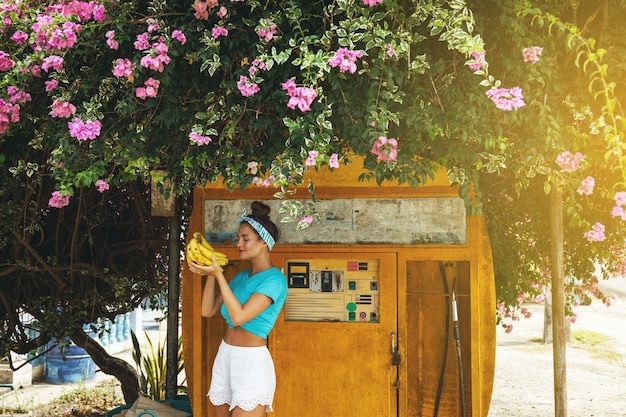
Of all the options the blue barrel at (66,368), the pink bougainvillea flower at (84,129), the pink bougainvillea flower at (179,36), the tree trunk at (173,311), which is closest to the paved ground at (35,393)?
the blue barrel at (66,368)

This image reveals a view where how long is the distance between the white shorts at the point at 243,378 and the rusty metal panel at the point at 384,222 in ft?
3.86

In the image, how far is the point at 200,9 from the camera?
4066 mm

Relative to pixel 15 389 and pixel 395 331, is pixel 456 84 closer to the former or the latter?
pixel 395 331

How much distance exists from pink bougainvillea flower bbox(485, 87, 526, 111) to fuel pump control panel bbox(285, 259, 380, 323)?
2.10 m

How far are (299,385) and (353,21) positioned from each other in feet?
9.73

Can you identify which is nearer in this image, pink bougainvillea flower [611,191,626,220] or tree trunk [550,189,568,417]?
pink bougainvillea flower [611,191,626,220]

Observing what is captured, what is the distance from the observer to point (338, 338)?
566cm

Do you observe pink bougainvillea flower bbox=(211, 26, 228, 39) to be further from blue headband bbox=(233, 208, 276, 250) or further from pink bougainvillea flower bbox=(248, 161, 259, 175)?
blue headband bbox=(233, 208, 276, 250)

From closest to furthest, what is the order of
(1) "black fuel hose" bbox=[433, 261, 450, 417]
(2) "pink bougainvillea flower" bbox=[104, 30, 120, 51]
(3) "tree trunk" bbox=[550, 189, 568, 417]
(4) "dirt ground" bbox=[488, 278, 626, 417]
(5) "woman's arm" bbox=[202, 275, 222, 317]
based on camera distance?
(2) "pink bougainvillea flower" bbox=[104, 30, 120, 51] < (5) "woman's arm" bbox=[202, 275, 222, 317] < (3) "tree trunk" bbox=[550, 189, 568, 417] < (1) "black fuel hose" bbox=[433, 261, 450, 417] < (4) "dirt ground" bbox=[488, 278, 626, 417]

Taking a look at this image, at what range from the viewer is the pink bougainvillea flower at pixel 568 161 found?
412 cm

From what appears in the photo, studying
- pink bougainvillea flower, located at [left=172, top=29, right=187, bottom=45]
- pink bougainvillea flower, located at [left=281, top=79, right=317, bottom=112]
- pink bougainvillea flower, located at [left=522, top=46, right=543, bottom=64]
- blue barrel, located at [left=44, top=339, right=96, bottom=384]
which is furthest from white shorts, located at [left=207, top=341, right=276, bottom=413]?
blue barrel, located at [left=44, top=339, right=96, bottom=384]

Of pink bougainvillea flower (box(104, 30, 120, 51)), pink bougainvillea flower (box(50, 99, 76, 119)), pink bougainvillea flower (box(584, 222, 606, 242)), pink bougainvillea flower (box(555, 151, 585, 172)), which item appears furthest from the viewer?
pink bougainvillea flower (box(584, 222, 606, 242))

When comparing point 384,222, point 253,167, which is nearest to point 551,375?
point 384,222

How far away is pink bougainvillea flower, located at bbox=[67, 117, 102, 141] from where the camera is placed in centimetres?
430
